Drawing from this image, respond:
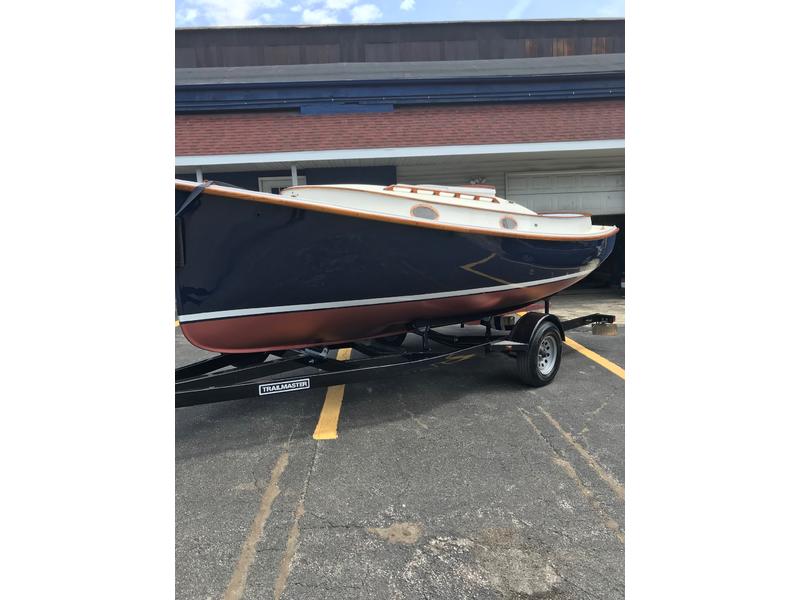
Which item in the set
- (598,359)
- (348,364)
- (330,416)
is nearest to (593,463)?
(348,364)

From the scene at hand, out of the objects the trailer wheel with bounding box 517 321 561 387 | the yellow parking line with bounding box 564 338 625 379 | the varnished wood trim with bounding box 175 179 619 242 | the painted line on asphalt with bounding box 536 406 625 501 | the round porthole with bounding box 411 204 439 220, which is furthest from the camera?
the yellow parking line with bounding box 564 338 625 379

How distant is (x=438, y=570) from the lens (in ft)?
5.74

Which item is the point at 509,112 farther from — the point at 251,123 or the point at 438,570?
the point at 438,570

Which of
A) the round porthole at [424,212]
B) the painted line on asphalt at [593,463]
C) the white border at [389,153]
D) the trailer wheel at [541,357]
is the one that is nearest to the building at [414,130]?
the white border at [389,153]

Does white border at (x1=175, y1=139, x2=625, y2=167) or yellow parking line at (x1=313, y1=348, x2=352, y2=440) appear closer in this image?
yellow parking line at (x1=313, y1=348, x2=352, y2=440)

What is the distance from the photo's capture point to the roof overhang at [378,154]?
26.5ft

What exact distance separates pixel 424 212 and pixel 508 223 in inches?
39.3

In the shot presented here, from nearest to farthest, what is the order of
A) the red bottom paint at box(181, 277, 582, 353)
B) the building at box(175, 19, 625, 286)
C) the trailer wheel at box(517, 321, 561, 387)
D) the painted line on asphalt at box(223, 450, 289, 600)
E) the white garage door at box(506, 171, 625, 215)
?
the painted line on asphalt at box(223, 450, 289, 600), the red bottom paint at box(181, 277, 582, 353), the trailer wheel at box(517, 321, 561, 387), the building at box(175, 19, 625, 286), the white garage door at box(506, 171, 625, 215)

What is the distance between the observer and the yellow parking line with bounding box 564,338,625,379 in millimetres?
4234

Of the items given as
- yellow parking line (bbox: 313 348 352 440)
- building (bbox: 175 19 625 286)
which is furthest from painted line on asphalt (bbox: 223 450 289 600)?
building (bbox: 175 19 625 286)

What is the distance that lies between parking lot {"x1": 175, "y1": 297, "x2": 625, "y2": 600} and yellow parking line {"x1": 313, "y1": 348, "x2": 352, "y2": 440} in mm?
18

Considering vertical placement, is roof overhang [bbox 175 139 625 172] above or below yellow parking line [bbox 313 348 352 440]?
above

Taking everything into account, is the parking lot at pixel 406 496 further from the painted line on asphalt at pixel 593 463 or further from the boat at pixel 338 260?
the boat at pixel 338 260

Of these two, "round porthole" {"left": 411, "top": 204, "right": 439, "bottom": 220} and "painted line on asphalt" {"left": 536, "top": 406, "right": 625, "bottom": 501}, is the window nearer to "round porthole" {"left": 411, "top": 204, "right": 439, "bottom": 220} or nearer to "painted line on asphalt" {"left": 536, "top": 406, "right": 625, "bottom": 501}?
"round porthole" {"left": 411, "top": 204, "right": 439, "bottom": 220}
